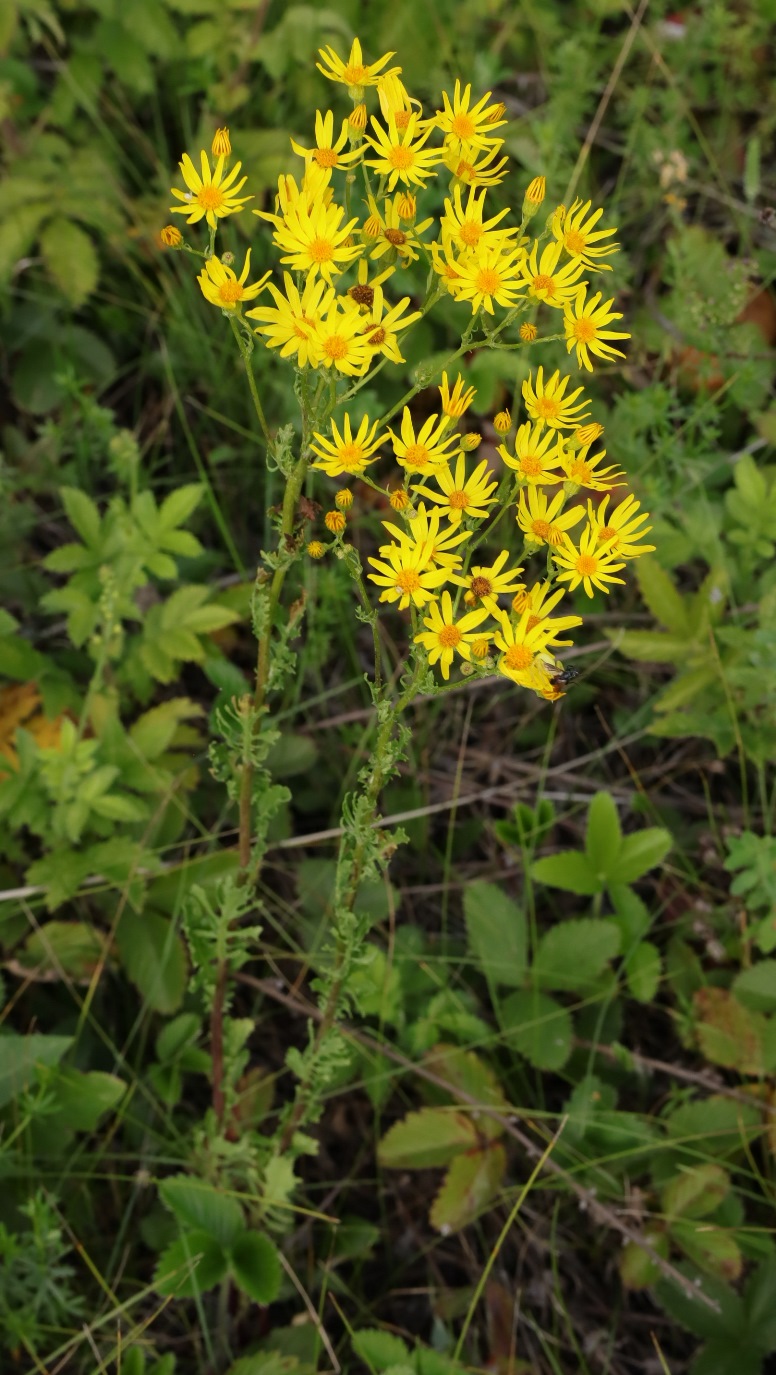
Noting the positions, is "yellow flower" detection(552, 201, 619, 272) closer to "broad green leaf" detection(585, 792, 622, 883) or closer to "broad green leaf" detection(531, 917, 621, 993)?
"broad green leaf" detection(585, 792, 622, 883)

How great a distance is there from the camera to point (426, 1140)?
2227mm

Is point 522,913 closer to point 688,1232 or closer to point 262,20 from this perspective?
point 688,1232

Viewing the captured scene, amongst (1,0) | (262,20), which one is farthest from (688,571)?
(1,0)

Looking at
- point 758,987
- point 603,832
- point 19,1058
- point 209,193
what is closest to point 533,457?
point 209,193

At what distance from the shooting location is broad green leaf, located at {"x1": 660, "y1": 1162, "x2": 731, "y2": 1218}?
2.20 metres

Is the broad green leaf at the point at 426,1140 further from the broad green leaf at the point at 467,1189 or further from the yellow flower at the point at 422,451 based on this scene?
the yellow flower at the point at 422,451

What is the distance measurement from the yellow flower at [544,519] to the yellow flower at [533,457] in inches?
0.7

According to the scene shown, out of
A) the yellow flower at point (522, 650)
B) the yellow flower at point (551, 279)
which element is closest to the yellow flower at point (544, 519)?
the yellow flower at point (522, 650)

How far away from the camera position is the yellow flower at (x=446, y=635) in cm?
138

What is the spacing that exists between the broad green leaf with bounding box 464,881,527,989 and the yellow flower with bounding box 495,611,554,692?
115 cm

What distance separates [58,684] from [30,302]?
1359 millimetres

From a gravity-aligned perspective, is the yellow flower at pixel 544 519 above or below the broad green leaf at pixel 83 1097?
above

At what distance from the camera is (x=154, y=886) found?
2.43 m

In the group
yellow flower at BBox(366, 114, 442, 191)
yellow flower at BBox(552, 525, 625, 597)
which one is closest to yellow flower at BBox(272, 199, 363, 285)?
yellow flower at BBox(366, 114, 442, 191)
